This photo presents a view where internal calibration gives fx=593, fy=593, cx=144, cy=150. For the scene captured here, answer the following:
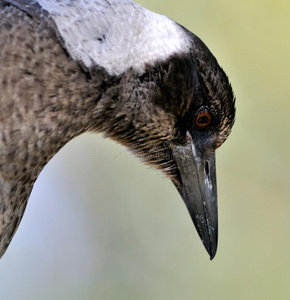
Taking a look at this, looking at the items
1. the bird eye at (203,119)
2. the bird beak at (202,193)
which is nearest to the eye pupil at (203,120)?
the bird eye at (203,119)

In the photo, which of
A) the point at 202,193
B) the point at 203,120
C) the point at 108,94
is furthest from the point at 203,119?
the point at 108,94

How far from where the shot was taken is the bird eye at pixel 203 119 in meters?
2.32

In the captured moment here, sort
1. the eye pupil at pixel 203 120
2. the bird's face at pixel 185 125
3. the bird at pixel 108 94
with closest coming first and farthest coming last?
the bird at pixel 108 94
the bird's face at pixel 185 125
the eye pupil at pixel 203 120

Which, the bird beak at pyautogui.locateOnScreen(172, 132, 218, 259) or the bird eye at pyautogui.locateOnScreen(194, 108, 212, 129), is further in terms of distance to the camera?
the bird beak at pyautogui.locateOnScreen(172, 132, 218, 259)

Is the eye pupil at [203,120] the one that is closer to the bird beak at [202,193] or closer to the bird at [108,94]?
the bird at [108,94]

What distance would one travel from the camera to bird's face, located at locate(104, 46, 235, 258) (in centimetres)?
222

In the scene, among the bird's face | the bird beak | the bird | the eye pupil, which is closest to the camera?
the bird

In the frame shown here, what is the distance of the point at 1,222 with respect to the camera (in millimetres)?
2018

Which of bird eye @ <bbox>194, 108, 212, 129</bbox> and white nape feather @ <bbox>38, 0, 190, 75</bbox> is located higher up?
white nape feather @ <bbox>38, 0, 190, 75</bbox>

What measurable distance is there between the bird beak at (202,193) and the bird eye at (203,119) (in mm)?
131

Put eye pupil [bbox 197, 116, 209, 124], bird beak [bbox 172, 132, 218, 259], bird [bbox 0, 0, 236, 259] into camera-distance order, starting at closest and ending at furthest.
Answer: bird [bbox 0, 0, 236, 259] → eye pupil [bbox 197, 116, 209, 124] → bird beak [bbox 172, 132, 218, 259]

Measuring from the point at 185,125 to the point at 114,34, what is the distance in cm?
49

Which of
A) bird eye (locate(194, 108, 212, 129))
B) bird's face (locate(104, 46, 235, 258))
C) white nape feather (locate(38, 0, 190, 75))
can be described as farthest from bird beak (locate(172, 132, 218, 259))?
white nape feather (locate(38, 0, 190, 75))

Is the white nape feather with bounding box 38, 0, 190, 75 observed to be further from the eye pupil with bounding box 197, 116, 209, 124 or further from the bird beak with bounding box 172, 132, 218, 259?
the bird beak with bounding box 172, 132, 218, 259
